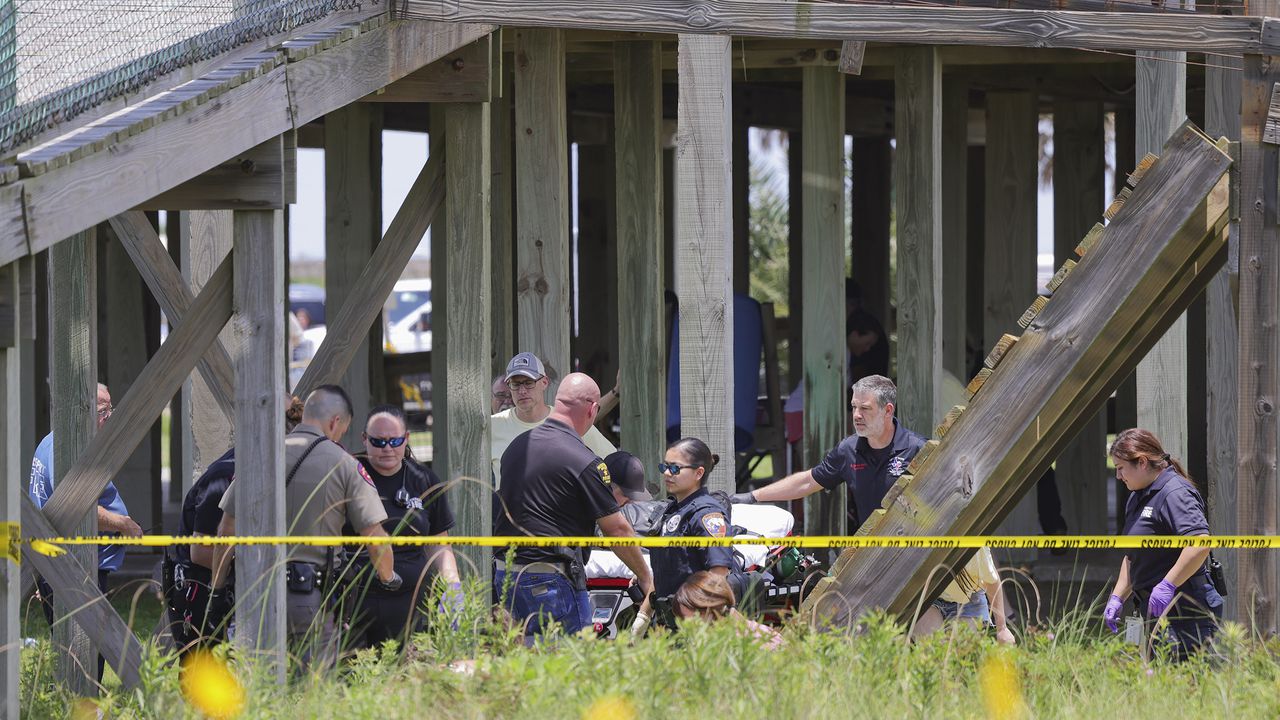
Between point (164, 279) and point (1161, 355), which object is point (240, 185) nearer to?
point (164, 279)

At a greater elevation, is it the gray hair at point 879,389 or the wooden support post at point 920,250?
the wooden support post at point 920,250

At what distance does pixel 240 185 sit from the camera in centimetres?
533

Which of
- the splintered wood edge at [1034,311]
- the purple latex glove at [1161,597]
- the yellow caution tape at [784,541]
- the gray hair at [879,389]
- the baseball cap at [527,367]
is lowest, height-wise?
the purple latex glove at [1161,597]

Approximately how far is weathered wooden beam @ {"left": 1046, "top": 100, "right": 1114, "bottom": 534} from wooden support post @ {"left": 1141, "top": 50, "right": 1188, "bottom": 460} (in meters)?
3.54

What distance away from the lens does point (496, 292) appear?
9391 millimetres

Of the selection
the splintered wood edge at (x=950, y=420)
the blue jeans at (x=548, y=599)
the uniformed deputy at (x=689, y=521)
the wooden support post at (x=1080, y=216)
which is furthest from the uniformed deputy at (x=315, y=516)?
the wooden support post at (x=1080, y=216)

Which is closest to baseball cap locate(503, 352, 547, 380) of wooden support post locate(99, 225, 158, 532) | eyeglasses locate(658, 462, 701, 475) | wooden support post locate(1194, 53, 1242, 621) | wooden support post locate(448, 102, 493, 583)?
wooden support post locate(448, 102, 493, 583)

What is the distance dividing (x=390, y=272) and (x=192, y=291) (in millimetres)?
1269

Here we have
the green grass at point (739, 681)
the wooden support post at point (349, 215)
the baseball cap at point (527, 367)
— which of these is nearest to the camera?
the green grass at point (739, 681)

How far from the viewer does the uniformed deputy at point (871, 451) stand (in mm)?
6809

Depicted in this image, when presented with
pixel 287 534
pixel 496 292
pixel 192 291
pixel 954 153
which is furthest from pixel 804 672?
pixel 954 153

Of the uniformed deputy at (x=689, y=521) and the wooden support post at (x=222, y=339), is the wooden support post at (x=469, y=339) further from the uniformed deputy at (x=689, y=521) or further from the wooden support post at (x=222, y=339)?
the wooden support post at (x=222, y=339)

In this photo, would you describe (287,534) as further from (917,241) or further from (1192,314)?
(1192,314)

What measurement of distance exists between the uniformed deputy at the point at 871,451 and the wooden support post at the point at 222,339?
2.45 metres
